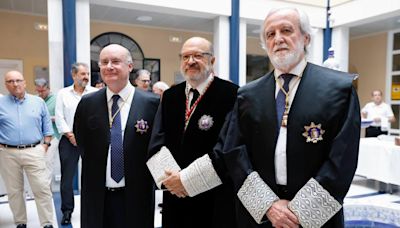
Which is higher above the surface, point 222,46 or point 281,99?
point 222,46

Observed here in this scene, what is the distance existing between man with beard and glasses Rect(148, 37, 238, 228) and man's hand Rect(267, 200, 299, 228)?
1.18ft

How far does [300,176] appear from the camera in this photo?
1.35 metres

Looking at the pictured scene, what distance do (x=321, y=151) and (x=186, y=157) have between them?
71 centimetres

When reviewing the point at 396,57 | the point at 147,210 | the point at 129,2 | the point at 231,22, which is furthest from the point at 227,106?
the point at 396,57

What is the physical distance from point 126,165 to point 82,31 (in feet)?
12.2

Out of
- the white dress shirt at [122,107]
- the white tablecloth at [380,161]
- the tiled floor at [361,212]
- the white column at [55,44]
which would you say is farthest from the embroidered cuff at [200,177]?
the white column at [55,44]

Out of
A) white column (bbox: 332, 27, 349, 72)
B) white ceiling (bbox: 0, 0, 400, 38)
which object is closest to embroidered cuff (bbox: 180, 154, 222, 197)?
white ceiling (bbox: 0, 0, 400, 38)

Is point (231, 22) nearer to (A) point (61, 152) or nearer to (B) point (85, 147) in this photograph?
(A) point (61, 152)

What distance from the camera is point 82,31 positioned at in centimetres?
498

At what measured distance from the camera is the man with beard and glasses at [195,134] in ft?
5.67

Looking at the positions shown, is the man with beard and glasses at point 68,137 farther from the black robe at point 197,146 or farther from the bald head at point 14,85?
the black robe at point 197,146

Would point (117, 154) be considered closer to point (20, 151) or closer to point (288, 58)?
point (288, 58)

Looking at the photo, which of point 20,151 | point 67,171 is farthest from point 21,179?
point 67,171

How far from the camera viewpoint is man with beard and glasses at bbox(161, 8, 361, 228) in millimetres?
1291
